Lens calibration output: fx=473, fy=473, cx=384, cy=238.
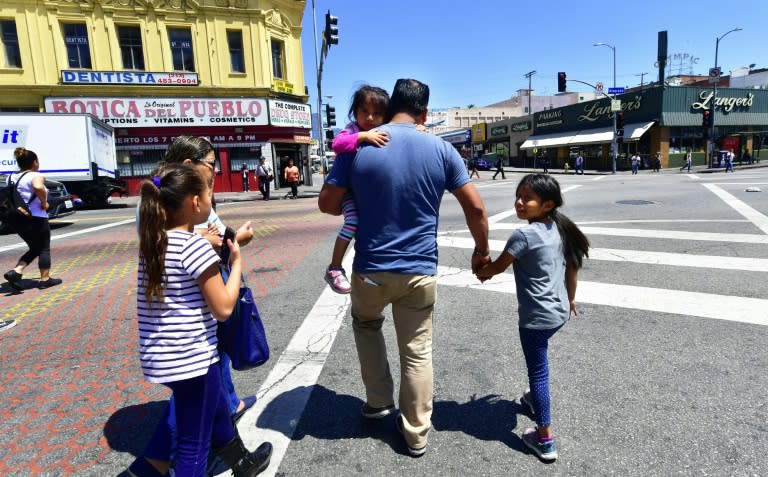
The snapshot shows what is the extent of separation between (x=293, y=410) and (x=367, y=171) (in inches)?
64.3

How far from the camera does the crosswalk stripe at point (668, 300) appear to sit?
4.39 meters

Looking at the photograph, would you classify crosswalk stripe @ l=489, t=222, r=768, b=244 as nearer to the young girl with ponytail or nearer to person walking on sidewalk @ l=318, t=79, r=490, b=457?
the young girl with ponytail

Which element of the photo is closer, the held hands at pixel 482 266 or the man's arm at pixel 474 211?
the man's arm at pixel 474 211

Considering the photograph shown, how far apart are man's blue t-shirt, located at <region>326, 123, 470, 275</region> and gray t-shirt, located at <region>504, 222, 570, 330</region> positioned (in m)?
0.44

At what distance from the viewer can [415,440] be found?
8.25 ft

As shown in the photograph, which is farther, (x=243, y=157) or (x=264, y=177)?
(x=243, y=157)

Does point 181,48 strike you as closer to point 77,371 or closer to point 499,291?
point 499,291

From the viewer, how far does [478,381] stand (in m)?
3.33

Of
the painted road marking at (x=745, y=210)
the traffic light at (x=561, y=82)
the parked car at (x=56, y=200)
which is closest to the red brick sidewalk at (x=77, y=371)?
the parked car at (x=56, y=200)

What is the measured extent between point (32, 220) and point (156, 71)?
21359 millimetres

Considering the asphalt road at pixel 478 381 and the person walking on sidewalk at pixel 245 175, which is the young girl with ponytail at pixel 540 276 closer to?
the asphalt road at pixel 478 381

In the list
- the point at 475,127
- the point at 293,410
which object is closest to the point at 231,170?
the point at 293,410

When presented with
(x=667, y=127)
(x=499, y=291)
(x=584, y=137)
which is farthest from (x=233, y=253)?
Result: (x=584, y=137)

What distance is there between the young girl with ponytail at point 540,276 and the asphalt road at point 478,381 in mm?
272
